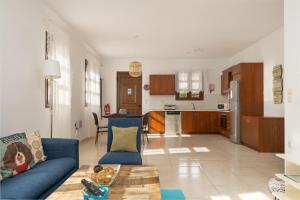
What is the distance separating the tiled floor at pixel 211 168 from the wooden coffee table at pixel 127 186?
0.93 metres

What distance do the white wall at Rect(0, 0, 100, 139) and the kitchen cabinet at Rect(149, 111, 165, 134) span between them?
513 cm

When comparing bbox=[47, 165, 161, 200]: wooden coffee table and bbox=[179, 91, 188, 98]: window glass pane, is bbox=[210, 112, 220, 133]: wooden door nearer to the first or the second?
bbox=[179, 91, 188, 98]: window glass pane

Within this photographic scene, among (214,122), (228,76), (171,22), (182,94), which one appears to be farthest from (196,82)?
(171,22)

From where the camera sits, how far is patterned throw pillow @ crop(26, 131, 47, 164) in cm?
302

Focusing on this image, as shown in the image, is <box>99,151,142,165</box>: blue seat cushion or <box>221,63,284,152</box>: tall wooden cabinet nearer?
<box>99,151,142,165</box>: blue seat cushion

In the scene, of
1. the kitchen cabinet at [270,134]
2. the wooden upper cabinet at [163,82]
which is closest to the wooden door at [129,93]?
the wooden upper cabinet at [163,82]

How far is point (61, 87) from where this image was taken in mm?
5449

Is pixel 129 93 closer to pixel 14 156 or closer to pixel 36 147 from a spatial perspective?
pixel 36 147

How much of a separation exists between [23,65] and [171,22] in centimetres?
325

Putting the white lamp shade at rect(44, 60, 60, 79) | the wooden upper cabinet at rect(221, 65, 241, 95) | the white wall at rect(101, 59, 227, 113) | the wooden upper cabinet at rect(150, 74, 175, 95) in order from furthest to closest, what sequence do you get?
1. the white wall at rect(101, 59, 227, 113)
2. the wooden upper cabinet at rect(150, 74, 175, 95)
3. the wooden upper cabinet at rect(221, 65, 241, 95)
4. the white lamp shade at rect(44, 60, 60, 79)

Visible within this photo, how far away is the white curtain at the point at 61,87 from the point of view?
5.07m

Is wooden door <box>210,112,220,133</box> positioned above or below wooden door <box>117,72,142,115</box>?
below

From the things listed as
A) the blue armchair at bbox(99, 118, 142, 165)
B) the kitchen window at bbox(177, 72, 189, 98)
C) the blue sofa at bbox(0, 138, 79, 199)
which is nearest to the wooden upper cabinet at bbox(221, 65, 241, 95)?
the kitchen window at bbox(177, 72, 189, 98)

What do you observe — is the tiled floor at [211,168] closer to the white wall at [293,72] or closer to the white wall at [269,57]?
the white wall at [293,72]
